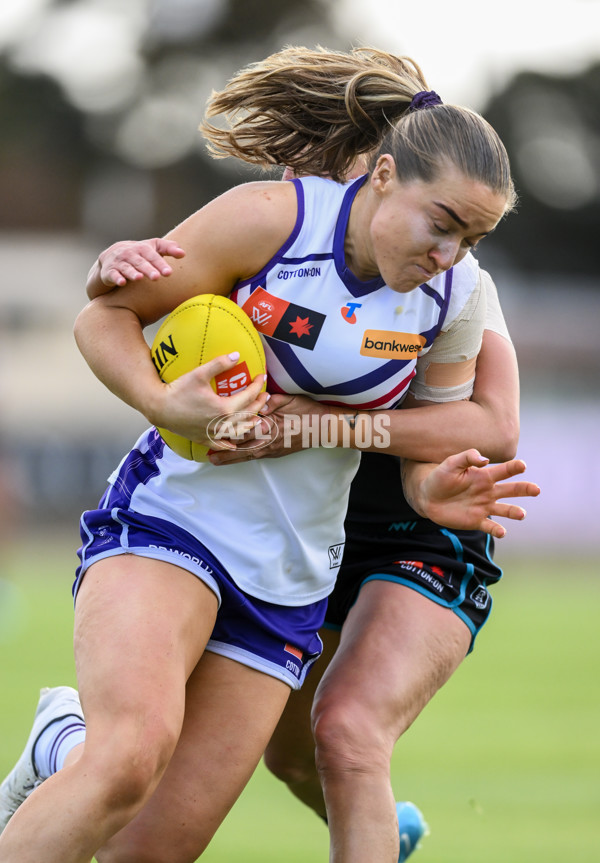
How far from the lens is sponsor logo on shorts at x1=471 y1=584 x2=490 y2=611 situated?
4.30 meters

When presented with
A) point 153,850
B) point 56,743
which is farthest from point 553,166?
point 153,850

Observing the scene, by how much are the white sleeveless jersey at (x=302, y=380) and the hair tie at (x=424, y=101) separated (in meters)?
0.26

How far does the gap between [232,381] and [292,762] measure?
1809 mm

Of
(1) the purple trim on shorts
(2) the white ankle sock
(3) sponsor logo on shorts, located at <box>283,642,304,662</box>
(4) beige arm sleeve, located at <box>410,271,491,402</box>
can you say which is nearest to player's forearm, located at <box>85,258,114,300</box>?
(1) the purple trim on shorts

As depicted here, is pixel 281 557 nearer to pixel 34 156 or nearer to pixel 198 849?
pixel 198 849

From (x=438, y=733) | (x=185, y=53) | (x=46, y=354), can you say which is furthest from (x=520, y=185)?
(x=438, y=733)

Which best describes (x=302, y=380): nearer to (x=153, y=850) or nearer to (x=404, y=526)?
(x=404, y=526)

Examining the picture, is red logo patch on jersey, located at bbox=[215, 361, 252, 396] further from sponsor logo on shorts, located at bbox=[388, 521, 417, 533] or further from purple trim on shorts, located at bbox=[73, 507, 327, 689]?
sponsor logo on shorts, located at bbox=[388, 521, 417, 533]

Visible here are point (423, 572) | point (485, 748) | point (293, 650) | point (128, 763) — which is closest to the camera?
point (128, 763)

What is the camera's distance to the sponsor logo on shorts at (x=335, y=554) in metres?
3.91

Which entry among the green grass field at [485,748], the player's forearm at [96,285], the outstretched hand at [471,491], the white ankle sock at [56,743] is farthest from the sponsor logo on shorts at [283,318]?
the green grass field at [485,748]

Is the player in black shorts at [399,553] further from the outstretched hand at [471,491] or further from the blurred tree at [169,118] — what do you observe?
the blurred tree at [169,118]

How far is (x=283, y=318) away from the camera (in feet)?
11.6

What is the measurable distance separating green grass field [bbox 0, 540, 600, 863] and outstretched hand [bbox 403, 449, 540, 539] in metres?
1.96
